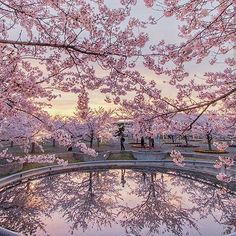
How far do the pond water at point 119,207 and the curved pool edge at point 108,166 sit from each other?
0.91m

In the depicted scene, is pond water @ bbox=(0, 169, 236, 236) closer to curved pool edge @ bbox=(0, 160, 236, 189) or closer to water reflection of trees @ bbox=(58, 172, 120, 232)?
water reflection of trees @ bbox=(58, 172, 120, 232)

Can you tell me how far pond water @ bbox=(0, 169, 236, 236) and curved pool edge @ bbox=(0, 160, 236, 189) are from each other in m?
0.91

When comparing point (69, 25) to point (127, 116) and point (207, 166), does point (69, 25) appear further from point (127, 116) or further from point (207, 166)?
point (207, 166)

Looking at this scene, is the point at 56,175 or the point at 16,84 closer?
the point at 16,84

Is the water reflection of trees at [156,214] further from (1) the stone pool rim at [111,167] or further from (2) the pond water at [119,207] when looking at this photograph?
(1) the stone pool rim at [111,167]

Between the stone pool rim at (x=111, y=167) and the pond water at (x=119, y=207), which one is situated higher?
the stone pool rim at (x=111, y=167)

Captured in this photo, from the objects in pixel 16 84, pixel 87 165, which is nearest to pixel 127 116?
pixel 16 84

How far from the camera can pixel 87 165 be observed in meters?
33.4

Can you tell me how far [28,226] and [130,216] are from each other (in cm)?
501

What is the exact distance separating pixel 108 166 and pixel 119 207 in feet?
50.6

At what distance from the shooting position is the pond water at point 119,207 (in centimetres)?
1459

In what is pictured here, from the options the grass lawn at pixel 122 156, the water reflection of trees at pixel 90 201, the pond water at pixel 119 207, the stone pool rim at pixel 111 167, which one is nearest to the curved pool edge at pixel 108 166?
the stone pool rim at pixel 111 167

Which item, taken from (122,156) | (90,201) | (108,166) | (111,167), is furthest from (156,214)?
(122,156)

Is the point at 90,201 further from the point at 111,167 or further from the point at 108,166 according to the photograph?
the point at 108,166
